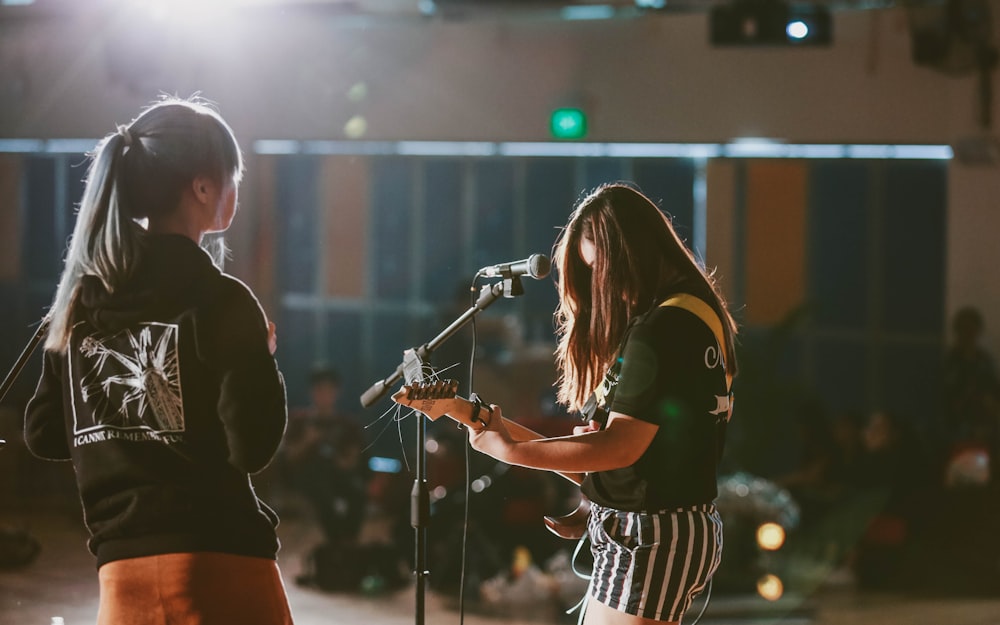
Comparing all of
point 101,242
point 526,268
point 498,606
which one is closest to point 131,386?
point 101,242

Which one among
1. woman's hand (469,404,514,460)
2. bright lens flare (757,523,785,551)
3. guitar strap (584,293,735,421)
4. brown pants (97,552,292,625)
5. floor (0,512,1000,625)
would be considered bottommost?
floor (0,512,1000,625)

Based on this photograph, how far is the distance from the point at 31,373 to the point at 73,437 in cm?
684

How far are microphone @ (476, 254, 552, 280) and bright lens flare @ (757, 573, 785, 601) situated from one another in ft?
12.5

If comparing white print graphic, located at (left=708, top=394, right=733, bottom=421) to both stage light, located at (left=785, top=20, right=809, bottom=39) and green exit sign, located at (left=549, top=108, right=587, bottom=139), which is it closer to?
stage light, located at (left=785, top=20, right=809, bottom=39)

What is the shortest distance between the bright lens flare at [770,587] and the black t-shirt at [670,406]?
3.73 m

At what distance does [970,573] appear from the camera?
5797 millimetres

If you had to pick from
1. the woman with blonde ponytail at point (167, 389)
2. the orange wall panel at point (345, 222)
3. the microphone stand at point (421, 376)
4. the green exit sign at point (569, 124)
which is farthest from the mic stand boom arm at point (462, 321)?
the orange wall panel at point (345, 222)

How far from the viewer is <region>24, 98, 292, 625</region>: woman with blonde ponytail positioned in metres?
1.39

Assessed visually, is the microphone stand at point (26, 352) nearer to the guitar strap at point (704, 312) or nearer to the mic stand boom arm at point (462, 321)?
the mic stand boom arm at point (462, 321)

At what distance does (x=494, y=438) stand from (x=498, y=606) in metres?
3.48

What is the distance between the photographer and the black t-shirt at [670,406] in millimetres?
1711

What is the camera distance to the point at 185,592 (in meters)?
1.39

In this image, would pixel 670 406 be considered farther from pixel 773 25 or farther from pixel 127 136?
pixel 773 25

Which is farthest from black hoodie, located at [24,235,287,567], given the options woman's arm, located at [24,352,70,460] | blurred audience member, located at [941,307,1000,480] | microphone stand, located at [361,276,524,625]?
blurred audience member, located at [941,307,1000,480]
